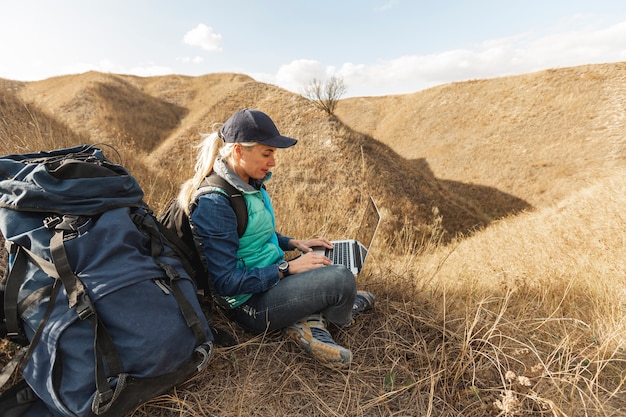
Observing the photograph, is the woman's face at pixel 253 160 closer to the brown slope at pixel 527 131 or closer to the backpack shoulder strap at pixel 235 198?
the backpack shoulder strap at pixel 235 198

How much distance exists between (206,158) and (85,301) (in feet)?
4.08

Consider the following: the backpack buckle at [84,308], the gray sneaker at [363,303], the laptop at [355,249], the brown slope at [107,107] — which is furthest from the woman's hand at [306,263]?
the brown slope at [107,107]

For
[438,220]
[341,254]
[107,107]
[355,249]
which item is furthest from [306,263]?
[107,107]

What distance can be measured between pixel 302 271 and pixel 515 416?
161cm

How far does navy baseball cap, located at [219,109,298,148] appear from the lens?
215cm

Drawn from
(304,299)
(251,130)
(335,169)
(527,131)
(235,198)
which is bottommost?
(335,169)

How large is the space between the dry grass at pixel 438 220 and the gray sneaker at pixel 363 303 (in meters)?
0.10

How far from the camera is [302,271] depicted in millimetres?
2213

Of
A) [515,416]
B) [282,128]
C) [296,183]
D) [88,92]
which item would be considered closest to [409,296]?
[515,416]

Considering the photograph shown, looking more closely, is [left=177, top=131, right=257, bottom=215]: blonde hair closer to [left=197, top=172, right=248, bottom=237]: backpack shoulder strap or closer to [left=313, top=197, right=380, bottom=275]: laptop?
[left=197, top=172, right=248, bottom=237]: backpack shoulder strap

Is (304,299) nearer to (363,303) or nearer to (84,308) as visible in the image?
(363,303)

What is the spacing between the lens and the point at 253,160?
2.24 m

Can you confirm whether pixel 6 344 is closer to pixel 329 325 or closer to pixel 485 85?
pixel 329 325

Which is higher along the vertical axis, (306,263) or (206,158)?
(206,158)
